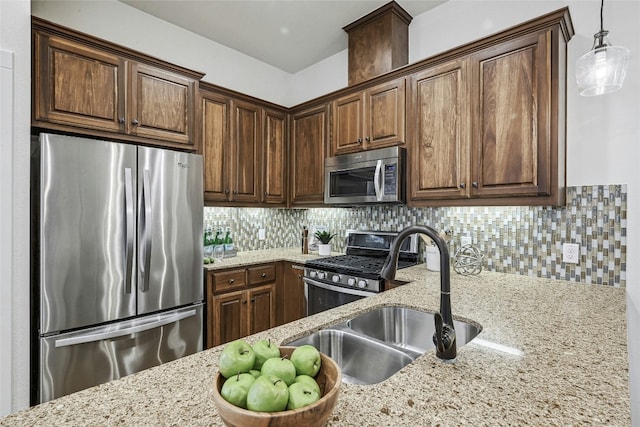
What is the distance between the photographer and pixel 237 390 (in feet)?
1.84

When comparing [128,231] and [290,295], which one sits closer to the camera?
[128,231]

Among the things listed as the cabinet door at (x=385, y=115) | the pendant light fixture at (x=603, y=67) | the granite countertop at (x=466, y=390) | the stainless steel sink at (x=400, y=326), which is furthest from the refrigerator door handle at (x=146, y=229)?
the pendant light fixture at (x=603, y=67)

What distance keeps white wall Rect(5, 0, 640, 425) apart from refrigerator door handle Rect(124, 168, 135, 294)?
1.56ft

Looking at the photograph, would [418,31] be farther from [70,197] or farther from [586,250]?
[70,197]

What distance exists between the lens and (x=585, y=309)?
144 cm

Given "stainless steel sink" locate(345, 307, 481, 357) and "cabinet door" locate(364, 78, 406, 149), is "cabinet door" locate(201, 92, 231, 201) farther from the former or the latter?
"stainless steel sink" locate(345, 307, 481, 357)

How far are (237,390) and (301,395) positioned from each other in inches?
4.4

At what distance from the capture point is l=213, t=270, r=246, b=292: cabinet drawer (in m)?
2.61

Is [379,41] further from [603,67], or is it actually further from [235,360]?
[235,360]

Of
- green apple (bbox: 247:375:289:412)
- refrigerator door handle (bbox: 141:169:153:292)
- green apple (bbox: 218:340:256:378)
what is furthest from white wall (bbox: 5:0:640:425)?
green apple (bbox: 247:375:289:412)

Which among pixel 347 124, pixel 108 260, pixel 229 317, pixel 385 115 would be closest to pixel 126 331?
pixel 108 260

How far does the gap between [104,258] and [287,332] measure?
4.84ft

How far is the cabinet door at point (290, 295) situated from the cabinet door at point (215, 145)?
92 centimetres

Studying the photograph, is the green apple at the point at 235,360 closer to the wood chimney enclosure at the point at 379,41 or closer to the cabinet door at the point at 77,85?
the cabinet door at the point at 77,85
